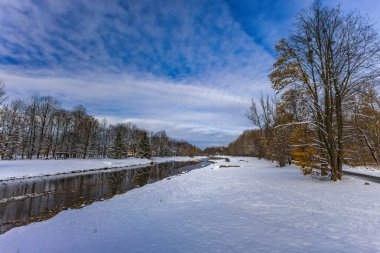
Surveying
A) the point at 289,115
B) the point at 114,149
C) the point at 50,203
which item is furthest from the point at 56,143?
the point at 289,115

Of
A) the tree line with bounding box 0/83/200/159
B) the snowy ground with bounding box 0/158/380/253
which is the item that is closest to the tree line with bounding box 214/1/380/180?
the snowy ground with bounding box 0/158/380/253

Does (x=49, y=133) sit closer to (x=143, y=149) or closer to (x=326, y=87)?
(x=143, y=149)

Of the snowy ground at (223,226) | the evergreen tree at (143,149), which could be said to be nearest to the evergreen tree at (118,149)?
the evergreen tree at (143,149)

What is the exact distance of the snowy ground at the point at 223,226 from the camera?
5.78 metres

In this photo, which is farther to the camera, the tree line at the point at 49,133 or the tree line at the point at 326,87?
the tree line at the point at 49,133

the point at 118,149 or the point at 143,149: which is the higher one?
the point at 143,149

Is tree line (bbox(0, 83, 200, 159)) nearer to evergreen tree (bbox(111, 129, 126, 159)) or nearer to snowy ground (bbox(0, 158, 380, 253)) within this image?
evergreen tree (bbox(111, 129, 126, 159))

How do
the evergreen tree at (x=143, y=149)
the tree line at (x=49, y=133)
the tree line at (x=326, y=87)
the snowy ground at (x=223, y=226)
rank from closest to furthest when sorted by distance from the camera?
the snowy ground at (x=223, y=226) → the tree line at (x=326, y=87) → the tree line at (x=49, y=133) → the evergreen tree at (x=143, y=149)

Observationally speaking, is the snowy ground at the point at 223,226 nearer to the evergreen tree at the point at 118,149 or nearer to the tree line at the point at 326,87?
the tree line at the point at 326,87

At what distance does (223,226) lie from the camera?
7281 mm

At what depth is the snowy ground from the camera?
5.78 metres

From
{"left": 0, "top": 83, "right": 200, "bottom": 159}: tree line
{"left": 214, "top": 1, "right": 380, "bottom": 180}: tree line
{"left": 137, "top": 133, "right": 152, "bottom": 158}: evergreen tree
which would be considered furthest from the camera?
{"left": 137, "top": 133, "right": 152, "bottom": 158}: evergreen tree

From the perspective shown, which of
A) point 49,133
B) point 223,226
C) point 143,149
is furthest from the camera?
point 143,149

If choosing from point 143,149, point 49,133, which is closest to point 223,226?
point 49,133
